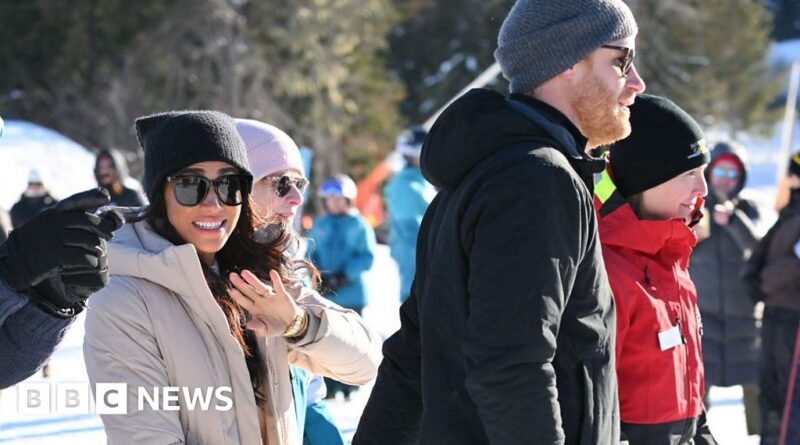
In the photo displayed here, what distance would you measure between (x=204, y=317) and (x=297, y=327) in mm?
262

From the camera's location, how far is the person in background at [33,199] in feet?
33.1

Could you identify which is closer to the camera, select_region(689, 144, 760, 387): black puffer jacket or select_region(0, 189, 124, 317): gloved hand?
select_region(0, 189, 124, 317): gloved hand

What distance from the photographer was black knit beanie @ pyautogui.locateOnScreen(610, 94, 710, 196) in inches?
129

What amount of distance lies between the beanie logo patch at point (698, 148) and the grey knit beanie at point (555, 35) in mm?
708

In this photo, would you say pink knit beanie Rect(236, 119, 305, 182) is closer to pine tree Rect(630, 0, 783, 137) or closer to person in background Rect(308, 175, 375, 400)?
person in background Rect(308, 175, 375, 400)

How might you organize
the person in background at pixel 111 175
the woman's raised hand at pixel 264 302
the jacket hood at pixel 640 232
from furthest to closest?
1. the person in background at pixel 111 175
2. the jacket hood at pixel 640 232
3. the woman's raised hand at pixel 264 302

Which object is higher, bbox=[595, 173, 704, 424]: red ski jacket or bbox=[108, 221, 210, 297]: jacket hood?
bbox=[108, 221, 210, 297]: jacket hood

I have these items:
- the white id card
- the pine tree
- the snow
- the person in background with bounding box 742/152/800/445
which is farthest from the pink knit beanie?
the pine tree

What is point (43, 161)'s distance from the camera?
22297 millimetres

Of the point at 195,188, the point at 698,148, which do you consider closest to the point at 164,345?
the point at 195,188

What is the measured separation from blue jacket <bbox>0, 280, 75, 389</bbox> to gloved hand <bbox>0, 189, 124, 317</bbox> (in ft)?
0.23

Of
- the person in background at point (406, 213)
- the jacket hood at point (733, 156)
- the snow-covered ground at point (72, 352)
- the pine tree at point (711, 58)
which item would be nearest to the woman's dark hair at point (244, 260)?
the snow-covered ground at point (72, 352)

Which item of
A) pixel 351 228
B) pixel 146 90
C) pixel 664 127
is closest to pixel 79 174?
pixel 146 90

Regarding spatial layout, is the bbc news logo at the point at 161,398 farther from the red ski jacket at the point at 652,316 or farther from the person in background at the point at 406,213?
the person in background at the point at 406,213
